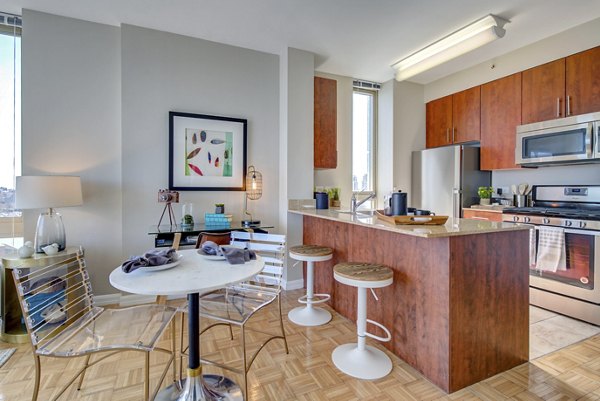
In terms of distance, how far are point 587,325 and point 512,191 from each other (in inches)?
65.7

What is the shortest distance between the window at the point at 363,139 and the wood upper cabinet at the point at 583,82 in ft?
7.39

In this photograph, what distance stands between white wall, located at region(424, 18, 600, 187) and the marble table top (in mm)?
3564

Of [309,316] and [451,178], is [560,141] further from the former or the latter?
[309,316]

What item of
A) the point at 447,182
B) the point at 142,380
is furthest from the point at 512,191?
the point at 142,380

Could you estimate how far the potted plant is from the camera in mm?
3904

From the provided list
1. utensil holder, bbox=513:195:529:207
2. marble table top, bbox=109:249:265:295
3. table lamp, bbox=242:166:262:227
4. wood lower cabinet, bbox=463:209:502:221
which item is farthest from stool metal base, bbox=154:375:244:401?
utensil holder, bbox=513:195:529:207

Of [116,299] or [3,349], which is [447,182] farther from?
[3,349]

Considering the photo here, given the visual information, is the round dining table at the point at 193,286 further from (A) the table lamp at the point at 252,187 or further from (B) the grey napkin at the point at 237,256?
(A) the table lamp at the point at 252,187

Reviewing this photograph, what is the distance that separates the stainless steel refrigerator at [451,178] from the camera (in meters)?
3.87

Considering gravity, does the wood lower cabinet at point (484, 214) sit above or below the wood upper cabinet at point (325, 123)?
below

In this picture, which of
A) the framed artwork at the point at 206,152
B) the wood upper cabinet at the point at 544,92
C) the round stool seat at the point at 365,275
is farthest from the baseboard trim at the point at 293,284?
the wood upper cabinet at the point at 544,92

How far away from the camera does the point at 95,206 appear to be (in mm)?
2961

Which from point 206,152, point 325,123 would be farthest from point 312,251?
point 325,123

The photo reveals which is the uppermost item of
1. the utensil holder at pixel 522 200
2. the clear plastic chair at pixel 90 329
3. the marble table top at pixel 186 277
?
the utensil holder at pixel 522 200
